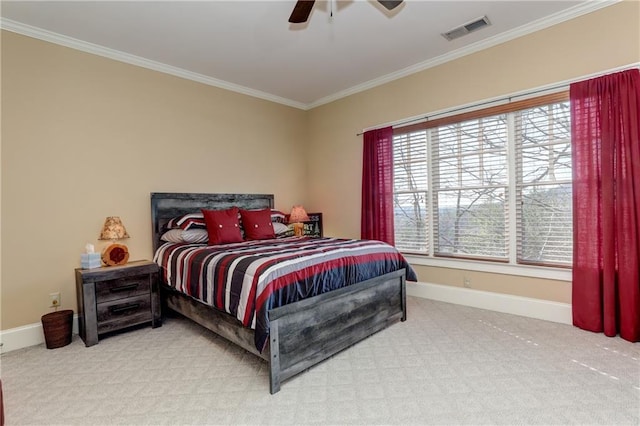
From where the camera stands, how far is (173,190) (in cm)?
377

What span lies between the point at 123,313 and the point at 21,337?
81 cm

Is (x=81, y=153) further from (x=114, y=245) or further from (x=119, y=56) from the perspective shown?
(x=119, y=56)

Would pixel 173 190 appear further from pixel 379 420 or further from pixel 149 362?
pixel 379 420

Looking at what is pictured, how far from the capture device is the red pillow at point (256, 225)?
3727 mm

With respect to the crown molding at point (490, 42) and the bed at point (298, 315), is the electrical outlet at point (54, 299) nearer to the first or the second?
the bed at point (298, 315)

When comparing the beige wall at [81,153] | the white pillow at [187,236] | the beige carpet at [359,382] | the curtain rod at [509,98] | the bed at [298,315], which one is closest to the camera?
the beige carpet at [359,382]

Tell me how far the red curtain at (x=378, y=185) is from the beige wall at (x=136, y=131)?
0.81 feet

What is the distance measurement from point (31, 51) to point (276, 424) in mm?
3739

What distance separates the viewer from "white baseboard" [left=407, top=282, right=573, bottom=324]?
117 inches

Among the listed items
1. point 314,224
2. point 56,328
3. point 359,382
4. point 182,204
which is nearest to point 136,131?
point 182,204

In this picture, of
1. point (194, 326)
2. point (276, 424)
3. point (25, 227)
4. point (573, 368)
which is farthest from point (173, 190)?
point (573, 368)

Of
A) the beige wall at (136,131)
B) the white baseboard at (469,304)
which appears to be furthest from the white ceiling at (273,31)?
the white baseboard at (469,304)

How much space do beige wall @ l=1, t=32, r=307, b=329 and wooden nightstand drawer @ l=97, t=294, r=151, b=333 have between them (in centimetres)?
52

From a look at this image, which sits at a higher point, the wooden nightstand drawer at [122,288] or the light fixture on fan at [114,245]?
the light fixture on fan at [114,245]
